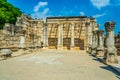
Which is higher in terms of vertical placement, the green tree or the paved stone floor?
the green tree

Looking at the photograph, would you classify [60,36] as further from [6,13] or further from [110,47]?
[110,47]

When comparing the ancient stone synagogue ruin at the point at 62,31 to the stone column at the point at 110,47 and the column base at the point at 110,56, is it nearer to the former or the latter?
the stone column at the point at 110,47

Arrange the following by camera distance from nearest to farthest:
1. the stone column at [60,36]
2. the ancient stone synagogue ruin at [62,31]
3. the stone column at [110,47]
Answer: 1. the stone column at [110,47]
2. the ancient stone synagogue ruin at [62,31]
3. the stone column at [60,36]

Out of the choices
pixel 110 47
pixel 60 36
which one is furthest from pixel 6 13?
pixel 110 47

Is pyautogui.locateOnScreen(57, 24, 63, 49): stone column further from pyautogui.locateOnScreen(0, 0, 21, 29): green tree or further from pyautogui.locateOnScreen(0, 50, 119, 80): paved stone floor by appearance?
pyautogui.locateOnScreen(0, 50, 119, 80): paved stone floor

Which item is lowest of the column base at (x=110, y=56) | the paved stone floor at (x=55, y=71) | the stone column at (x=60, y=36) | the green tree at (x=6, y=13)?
the paved stone floor at (x=55, y=71)

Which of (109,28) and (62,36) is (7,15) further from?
(109,28)

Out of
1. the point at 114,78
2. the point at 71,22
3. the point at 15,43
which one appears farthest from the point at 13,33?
the point at 114,78

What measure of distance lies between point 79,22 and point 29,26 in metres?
9.36

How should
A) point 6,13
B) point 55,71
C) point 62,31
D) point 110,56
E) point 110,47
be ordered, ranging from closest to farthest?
1. point 55,71
2. point 110,56
3. point 110,47
4. point 6,13
5. point 62,31

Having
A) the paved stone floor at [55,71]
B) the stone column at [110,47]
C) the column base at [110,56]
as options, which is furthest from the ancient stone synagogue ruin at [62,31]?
the paved stone floor at [55,71]

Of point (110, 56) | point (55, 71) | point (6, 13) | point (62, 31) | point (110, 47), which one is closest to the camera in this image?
point (55, 71)

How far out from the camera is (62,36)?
1341 inches

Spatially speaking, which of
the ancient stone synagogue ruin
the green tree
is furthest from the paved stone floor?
the green tree
